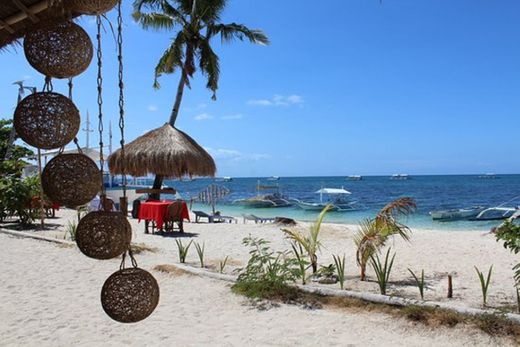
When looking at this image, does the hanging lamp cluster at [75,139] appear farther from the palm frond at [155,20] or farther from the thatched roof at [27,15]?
the palm frond at [155,20]

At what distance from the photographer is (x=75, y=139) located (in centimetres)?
212

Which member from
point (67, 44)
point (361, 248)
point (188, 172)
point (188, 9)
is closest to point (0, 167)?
point (188, 172)

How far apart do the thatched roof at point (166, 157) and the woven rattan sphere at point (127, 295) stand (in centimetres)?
1013

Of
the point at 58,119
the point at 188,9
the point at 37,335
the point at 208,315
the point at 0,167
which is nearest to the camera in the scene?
the point at 58,119

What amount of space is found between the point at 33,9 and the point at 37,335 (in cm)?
259

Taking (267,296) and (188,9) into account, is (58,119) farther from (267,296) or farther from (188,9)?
(188,9)

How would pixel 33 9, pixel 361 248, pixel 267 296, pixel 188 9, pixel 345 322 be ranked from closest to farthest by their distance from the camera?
pixel 33 9
pixel 345 322
pixel 267 296
pixel 361 248
pixel 188 9

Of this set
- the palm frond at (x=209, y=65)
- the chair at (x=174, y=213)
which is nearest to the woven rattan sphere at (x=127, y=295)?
the chair at (x=174, y=213)

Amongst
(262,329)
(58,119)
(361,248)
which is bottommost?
(262,329)

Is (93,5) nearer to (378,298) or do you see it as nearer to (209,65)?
(378,298)

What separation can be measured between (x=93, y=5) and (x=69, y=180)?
0.78 meters

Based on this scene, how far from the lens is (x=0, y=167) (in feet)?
38.8

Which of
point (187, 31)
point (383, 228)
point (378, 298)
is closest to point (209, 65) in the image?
point (187, 31)

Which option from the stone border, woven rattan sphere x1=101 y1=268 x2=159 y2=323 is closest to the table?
the stone border
